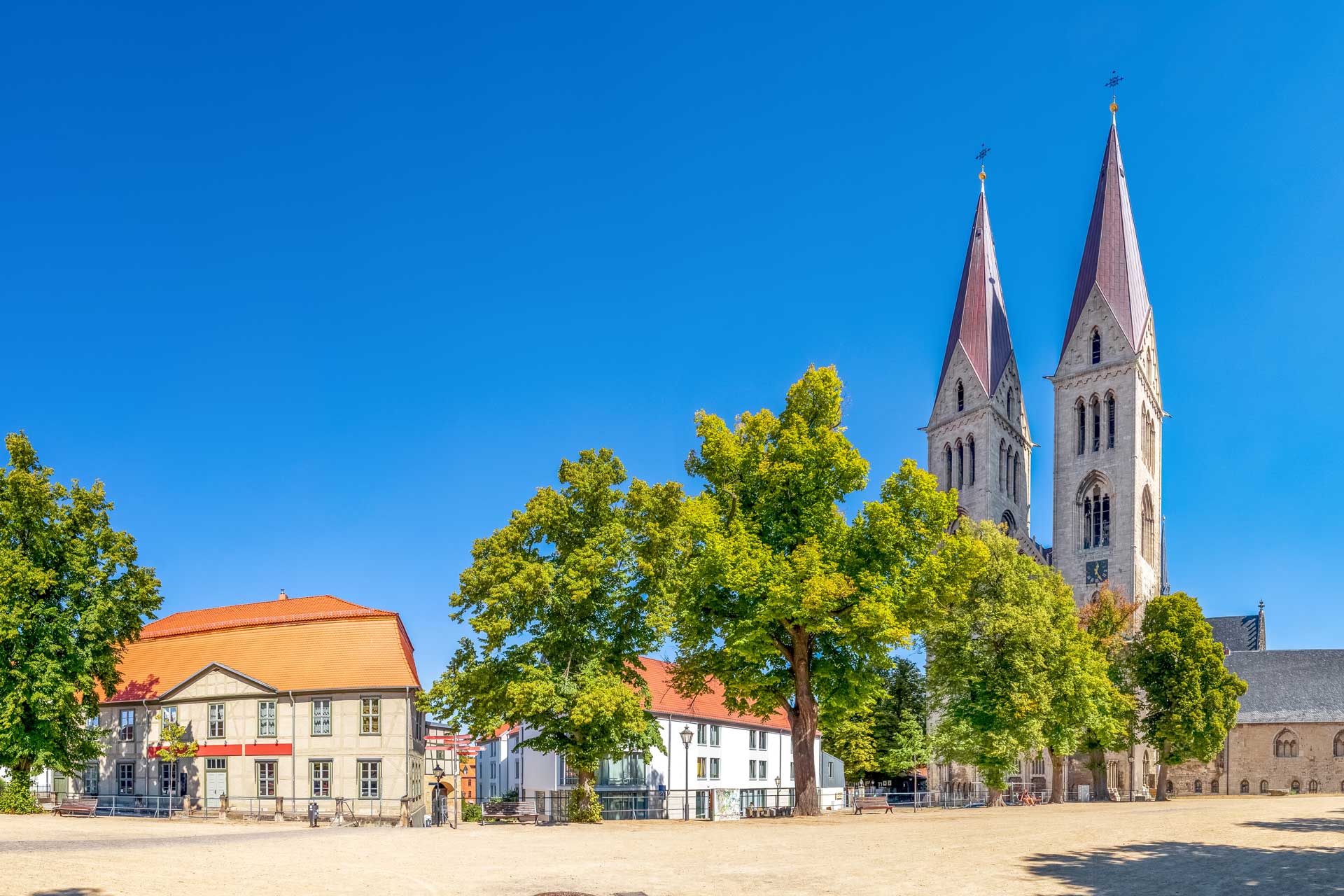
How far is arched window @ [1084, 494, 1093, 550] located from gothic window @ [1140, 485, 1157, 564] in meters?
3.77

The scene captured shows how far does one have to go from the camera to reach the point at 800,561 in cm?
3056

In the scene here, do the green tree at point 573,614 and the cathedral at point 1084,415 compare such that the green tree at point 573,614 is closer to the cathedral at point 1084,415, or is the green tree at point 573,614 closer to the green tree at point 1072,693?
the green tree at point 1072,693

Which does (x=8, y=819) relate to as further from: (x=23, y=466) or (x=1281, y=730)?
(x=1281, y=730)

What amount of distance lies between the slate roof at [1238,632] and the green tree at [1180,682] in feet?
152

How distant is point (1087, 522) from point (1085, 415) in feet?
26.9

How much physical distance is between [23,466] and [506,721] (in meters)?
18.6

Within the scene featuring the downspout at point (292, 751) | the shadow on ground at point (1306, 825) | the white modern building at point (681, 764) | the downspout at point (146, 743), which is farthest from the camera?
the downspout at point (146, 743)

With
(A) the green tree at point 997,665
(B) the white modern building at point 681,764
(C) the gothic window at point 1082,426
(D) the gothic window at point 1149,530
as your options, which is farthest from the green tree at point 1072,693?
(C) the gothic window at point 1082,426

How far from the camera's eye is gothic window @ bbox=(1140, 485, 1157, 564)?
3484 inches

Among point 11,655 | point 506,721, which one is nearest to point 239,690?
point 11,655

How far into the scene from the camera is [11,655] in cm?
3716

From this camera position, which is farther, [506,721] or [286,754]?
[286,754]

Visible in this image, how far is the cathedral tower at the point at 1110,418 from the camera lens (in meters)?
86.4

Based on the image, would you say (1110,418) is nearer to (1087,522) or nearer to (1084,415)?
(1084,415)
